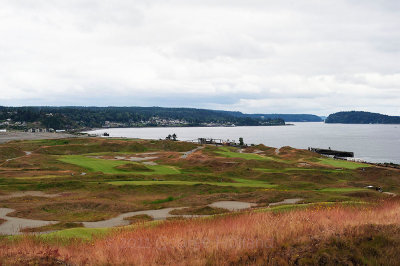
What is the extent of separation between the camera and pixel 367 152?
13850cm

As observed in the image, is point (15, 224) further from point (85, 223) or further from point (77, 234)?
point (77, 234)

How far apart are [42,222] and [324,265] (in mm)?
18444

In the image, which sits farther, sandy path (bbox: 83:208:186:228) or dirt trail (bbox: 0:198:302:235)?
sandy path (bbox: 83:208:186:228)

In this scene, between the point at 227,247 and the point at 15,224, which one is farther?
the point at 15,224

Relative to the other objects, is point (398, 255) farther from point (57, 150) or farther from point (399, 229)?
point (57, 150)

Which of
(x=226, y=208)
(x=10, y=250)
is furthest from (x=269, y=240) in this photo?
(x=226, y=208)

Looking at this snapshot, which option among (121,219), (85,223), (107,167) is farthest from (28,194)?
(107,167)

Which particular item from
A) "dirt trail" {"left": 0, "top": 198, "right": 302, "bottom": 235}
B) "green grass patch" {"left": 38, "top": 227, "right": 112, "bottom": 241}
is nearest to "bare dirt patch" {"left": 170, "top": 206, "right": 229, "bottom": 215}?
"dirt trail" {"left": 0, "top": 198, "right": 302, "bottom": 235}

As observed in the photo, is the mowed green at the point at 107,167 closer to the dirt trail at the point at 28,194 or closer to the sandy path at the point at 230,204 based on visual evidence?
the dirt trail at the point at 28,194

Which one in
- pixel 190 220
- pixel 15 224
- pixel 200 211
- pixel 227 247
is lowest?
pixel 15 224

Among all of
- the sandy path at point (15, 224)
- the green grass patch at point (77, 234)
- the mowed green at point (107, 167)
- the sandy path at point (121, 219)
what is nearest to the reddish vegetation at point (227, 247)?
the green grass patch at point (77, 234)

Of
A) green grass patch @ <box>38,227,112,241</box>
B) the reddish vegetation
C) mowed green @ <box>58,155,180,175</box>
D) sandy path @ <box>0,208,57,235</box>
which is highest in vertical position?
the reddish vegetation

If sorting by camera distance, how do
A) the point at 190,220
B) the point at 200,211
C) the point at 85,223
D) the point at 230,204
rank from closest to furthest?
1. the point at 190,220
2. the point at 85,223
3. the point at 200,211
4. the point at 230,204

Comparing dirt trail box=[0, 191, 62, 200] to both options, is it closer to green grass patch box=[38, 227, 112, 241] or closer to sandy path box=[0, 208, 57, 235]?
sandy path box=[0, 208, 57, 235]
